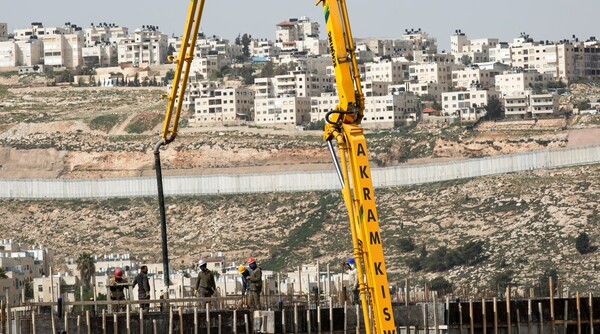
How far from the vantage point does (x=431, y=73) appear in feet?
641

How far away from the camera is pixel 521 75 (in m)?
186

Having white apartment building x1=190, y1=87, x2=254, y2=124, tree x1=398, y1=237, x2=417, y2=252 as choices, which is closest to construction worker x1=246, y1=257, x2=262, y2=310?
tree x1=398, y1=237, x2=417, y2=252

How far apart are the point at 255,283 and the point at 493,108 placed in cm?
12529

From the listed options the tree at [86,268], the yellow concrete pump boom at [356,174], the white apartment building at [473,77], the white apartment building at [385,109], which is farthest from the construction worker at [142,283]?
the white apartment building at [473,77]

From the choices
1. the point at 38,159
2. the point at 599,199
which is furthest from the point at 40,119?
the point at 599,199

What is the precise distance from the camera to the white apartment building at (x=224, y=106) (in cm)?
16550

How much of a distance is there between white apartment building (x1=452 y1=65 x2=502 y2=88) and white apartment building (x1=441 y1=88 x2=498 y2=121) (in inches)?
554

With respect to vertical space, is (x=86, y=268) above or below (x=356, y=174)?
below

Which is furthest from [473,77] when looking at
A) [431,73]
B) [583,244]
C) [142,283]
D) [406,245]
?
[142,283]

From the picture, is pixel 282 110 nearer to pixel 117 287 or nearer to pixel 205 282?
pixel 205 282

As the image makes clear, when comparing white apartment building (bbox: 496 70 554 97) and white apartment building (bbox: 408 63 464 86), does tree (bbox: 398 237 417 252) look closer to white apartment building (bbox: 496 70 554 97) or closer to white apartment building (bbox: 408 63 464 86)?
white apartment building (bbox: 496 70 554 97)

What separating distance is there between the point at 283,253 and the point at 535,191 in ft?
48.9

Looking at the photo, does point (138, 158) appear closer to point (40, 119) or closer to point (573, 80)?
point (40, 119)

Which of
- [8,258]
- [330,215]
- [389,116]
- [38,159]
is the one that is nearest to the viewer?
[8,258]
